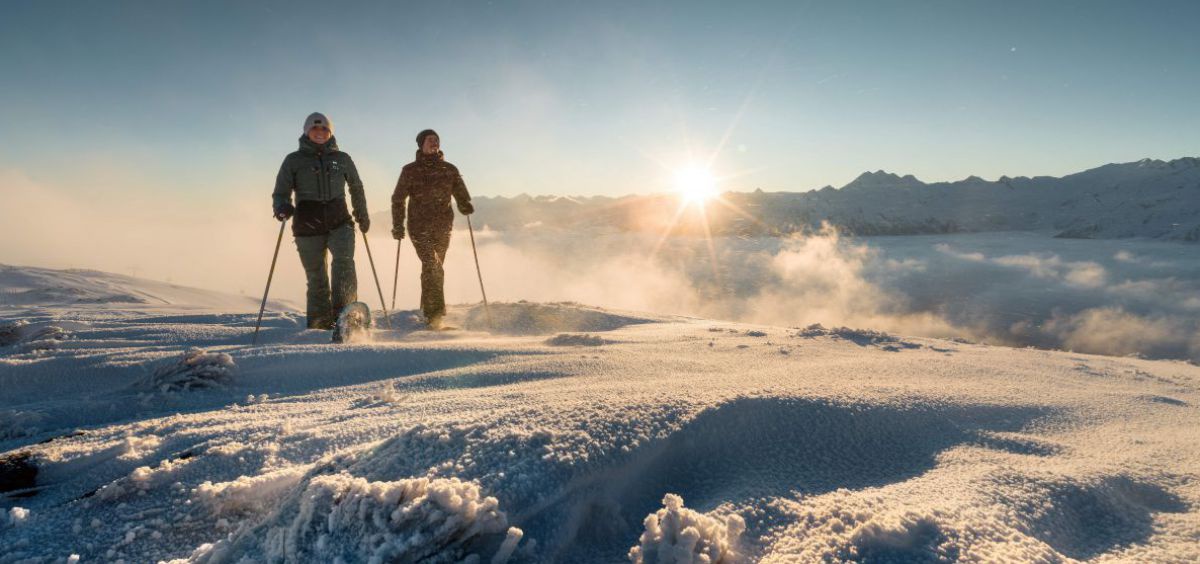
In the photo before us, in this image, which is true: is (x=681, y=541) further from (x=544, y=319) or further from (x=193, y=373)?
(x=544, y=319)

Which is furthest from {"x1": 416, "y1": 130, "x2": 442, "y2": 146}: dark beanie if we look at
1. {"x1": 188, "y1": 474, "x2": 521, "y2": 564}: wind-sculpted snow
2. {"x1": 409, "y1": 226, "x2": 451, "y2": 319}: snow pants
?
{"x1": 188, "y1": 474, "x2": 521, "y2": 564}: wind-sculpted snow

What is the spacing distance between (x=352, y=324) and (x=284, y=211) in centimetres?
134

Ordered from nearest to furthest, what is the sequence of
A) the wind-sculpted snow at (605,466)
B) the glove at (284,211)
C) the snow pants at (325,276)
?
the wind-sculpted snow at (605,466) < the glove at (284,211) < the snow pants at (325,276)

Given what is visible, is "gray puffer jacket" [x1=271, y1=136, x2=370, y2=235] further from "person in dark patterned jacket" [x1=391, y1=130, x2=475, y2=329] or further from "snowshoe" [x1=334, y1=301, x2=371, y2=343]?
"snowshoe" [x1=334, y1=301, x2=371, y2=343]

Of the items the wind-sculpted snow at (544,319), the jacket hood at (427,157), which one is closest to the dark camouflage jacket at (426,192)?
the jacket hood at (427,157)

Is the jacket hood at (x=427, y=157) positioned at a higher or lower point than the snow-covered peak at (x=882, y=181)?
lower

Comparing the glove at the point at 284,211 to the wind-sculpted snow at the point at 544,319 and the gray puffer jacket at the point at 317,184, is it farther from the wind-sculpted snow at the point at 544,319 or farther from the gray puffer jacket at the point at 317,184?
the wind-sculpted snow at the point at 544,319

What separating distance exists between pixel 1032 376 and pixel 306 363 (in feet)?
12.7

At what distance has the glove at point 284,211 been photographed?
4.91 meters

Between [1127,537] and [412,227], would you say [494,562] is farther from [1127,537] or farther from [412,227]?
[412,227]

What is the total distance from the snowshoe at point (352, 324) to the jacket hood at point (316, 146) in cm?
160

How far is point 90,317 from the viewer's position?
570cm

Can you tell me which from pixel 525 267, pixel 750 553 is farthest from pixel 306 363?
pixel 525 267

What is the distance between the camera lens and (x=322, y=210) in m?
5.39
